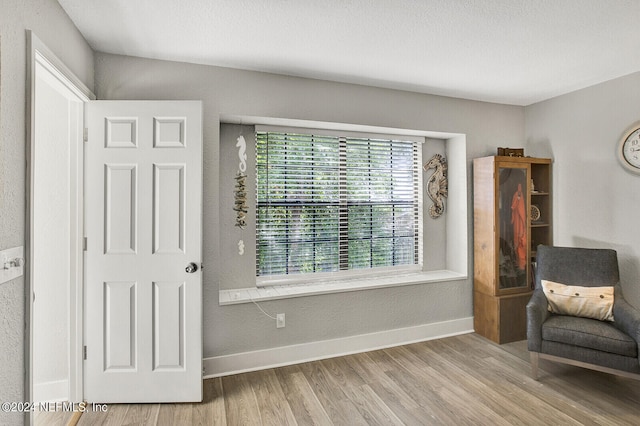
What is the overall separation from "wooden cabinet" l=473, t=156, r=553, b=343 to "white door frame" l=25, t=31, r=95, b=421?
11.4 feet

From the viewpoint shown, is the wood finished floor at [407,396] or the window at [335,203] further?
the window at [335,203]

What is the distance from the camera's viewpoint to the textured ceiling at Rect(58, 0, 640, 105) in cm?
186

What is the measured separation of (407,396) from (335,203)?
178cm

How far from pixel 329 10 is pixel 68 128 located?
189 cm

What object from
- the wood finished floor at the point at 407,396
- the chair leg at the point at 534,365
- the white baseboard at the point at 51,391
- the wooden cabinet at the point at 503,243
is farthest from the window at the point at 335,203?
the white baseboard at the point at 51,391

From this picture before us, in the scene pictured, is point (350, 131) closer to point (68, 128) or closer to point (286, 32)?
point (286, 32)

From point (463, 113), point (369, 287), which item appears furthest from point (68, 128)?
point (463, 113)

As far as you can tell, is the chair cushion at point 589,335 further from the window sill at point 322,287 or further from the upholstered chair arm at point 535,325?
the window sill at point 322,287

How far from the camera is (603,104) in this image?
9.94ft

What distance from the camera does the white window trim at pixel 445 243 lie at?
282 centimetres

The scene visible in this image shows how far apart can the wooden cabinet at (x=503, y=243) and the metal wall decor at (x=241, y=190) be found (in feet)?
7.84

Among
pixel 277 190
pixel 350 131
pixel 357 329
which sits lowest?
pixel 357 329

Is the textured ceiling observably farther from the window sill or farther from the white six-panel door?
the window sill

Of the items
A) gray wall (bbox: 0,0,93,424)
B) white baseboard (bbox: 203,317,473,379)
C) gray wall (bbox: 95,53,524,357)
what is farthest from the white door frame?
white baseboard (bbox: 203,317,473,379)
